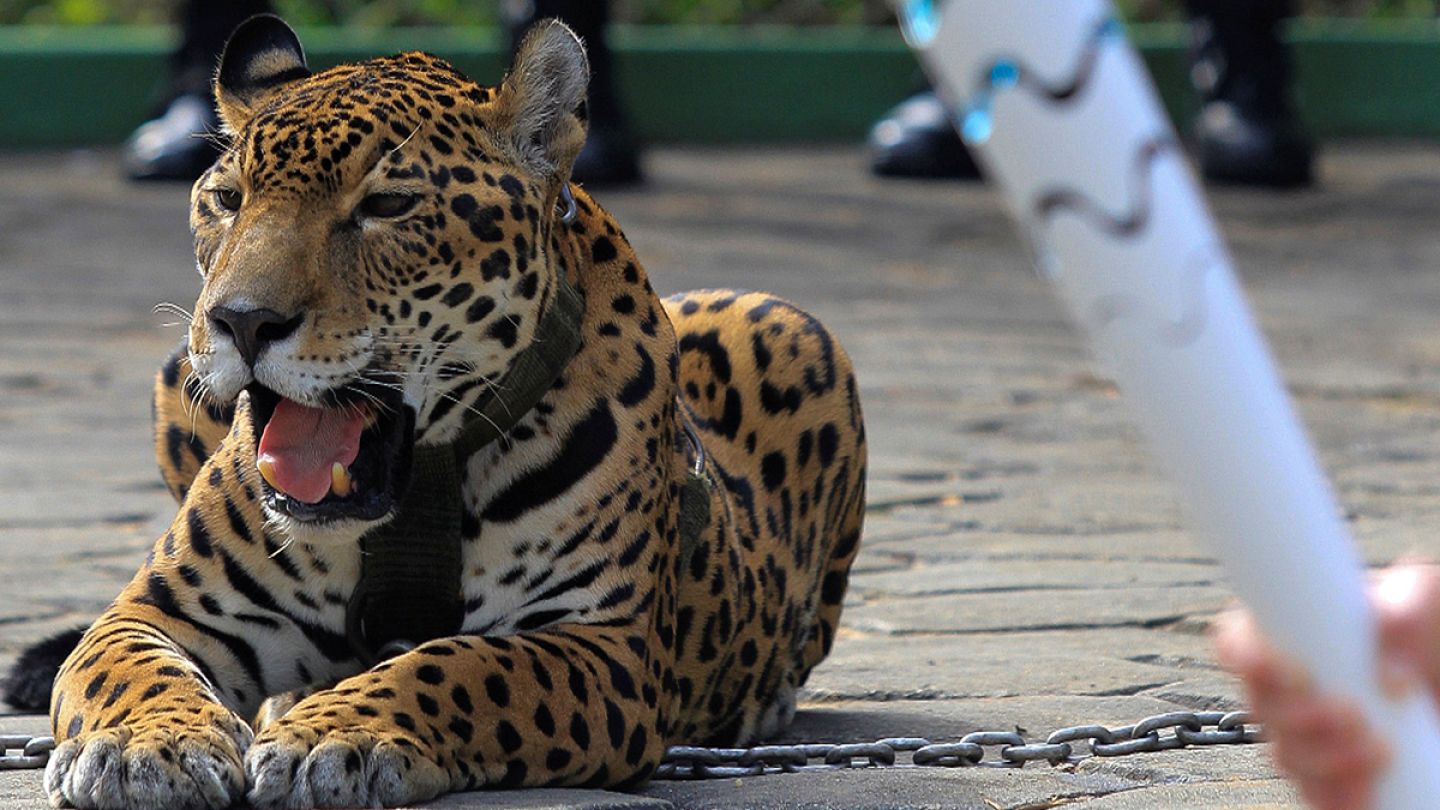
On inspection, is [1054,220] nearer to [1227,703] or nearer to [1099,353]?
[1099,353]

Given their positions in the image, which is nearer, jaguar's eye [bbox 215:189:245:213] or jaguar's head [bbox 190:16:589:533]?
jaguar's head [bbox 190:16:589:533]

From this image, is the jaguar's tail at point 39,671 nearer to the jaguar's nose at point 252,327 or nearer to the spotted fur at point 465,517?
the spotted fur at point 465,517

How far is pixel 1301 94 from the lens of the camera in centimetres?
1345

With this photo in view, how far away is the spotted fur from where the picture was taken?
2.99 metres

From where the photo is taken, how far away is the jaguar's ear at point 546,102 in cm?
331

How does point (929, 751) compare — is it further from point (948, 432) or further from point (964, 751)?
point (948, 432)

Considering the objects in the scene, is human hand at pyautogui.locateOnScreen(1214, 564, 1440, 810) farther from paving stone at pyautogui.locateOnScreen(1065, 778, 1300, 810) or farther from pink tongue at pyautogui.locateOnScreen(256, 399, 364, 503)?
pink tongue at pyautogui.locateOnScreen(256, 399, 364, 503)

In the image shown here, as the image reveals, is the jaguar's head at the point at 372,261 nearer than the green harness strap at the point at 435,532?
Yes

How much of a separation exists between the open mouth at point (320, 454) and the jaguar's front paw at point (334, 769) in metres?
0.33

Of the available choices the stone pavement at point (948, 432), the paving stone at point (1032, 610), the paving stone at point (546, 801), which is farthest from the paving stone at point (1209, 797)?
the paving stone at point (1032, 610)

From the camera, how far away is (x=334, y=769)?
Answer: 288 cm

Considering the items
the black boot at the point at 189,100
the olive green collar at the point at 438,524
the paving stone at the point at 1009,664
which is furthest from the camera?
the black boot at the point at 189,100

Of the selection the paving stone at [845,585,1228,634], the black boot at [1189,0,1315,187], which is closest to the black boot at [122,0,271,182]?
the black boot at [1189,0,1315,187]

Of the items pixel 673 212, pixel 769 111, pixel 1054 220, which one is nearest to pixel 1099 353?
pixel 1054 220
